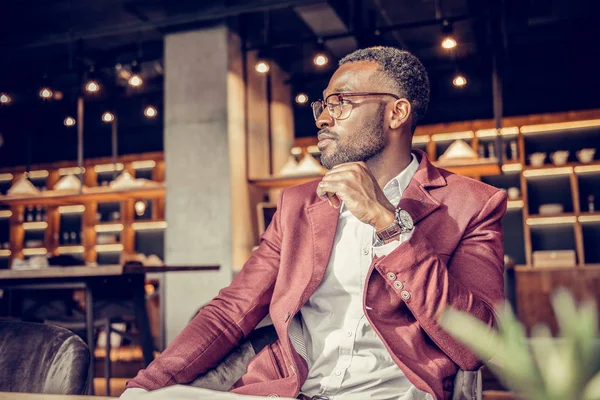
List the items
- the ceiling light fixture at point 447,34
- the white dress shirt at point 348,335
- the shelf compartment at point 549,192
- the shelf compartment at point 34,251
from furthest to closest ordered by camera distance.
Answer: the shelf compartment at point 34,251 < the shelf compartment at point 549,192 < the ceiling light fixture at point 447,34 < the white dress shirt at point 348,335

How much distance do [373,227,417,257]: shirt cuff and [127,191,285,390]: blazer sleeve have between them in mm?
346

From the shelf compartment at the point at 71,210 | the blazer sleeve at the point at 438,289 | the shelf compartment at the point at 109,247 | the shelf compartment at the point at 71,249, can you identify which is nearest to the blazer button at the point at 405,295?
the blazer sleeve at the point at 438,289

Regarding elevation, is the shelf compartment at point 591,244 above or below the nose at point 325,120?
below

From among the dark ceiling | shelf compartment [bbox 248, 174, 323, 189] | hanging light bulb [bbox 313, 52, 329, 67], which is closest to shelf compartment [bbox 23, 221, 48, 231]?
the dark ceiling

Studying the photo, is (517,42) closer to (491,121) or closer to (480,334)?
(491,121)

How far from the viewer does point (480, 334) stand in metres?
0.39

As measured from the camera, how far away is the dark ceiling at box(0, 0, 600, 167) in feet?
22.5

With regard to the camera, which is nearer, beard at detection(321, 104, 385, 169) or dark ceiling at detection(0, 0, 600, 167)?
beard at detection(321, 104, 385, 169)

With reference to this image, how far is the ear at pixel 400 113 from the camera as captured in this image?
1760 millimetres

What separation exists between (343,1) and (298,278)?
19.3 ft

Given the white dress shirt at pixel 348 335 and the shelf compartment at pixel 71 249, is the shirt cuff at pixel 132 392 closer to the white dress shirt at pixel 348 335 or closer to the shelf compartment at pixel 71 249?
the white dress shirt at pixel 348 335

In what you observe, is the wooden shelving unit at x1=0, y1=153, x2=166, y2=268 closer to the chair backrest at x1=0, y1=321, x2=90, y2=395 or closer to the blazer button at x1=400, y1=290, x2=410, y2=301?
the chair backrest at x1=0, y1=321, x2=90, y2=395

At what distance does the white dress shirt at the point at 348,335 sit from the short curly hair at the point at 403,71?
0.31m

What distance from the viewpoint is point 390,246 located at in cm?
142
